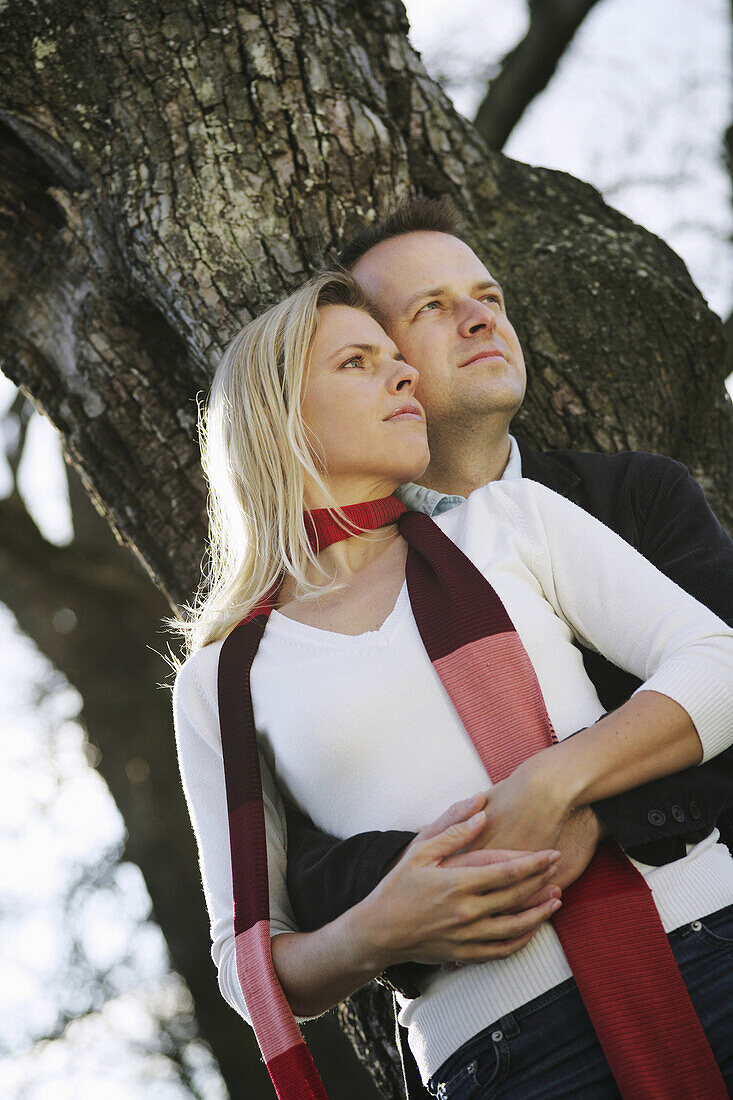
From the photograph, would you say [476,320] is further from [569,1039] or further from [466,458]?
[569,1039]

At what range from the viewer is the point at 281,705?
2.00 meters

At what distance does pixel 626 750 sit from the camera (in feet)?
5.44

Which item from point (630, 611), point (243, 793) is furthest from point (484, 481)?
point (243, 793)

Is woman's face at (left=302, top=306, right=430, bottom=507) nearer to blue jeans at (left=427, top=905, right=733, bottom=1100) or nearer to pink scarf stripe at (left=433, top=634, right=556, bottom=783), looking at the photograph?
pink scarf stripe at (left=433, top=634, right=556, bottom=783)

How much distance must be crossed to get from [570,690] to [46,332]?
7.50 ft

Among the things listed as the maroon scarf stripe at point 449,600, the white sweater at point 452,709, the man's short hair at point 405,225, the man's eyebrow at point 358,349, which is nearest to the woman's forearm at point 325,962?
the white sweater at point 452,709

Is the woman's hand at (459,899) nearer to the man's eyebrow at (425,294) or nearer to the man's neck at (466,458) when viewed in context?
the man's neck at (466,458)

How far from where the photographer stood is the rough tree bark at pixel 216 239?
2.99m

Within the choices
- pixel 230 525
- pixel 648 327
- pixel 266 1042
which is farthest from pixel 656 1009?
pixel 648 327

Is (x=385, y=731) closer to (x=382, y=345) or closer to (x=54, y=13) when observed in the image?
(x=382, y=345)

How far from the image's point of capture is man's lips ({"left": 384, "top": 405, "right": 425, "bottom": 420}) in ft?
7.55

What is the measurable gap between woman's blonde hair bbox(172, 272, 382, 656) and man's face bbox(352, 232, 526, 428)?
0.97 feet

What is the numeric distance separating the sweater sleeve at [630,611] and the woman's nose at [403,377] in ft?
1.26

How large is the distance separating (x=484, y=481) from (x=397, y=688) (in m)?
1.01
